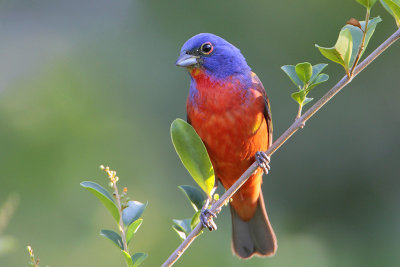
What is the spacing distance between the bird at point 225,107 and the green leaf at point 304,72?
0.98 metres

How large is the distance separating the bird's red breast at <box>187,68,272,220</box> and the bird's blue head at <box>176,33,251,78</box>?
55mm

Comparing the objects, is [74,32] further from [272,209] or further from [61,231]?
[272,209]

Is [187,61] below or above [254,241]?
above

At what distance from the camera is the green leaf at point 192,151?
235 centimetres

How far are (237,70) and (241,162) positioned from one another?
2.05 ft

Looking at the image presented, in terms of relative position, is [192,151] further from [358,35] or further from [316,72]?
[358,35]

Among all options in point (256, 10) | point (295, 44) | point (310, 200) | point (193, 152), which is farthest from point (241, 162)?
point (256, 10)

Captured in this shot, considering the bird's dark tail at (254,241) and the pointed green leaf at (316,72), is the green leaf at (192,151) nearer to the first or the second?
the pointed green leaf at (316,72)

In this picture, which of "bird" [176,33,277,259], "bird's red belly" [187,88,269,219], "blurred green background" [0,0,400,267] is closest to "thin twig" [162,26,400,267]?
"bird" [176,33,277,259]

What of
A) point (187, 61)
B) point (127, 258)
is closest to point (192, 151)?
point (127, 258)

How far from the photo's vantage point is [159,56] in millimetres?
6977

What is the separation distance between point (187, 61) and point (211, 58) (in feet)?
0.61

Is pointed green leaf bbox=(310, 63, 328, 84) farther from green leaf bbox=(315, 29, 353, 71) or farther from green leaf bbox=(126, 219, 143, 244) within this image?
green leaf bbox=(126, 219, 143, 244)

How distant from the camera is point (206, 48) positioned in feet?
13.0
